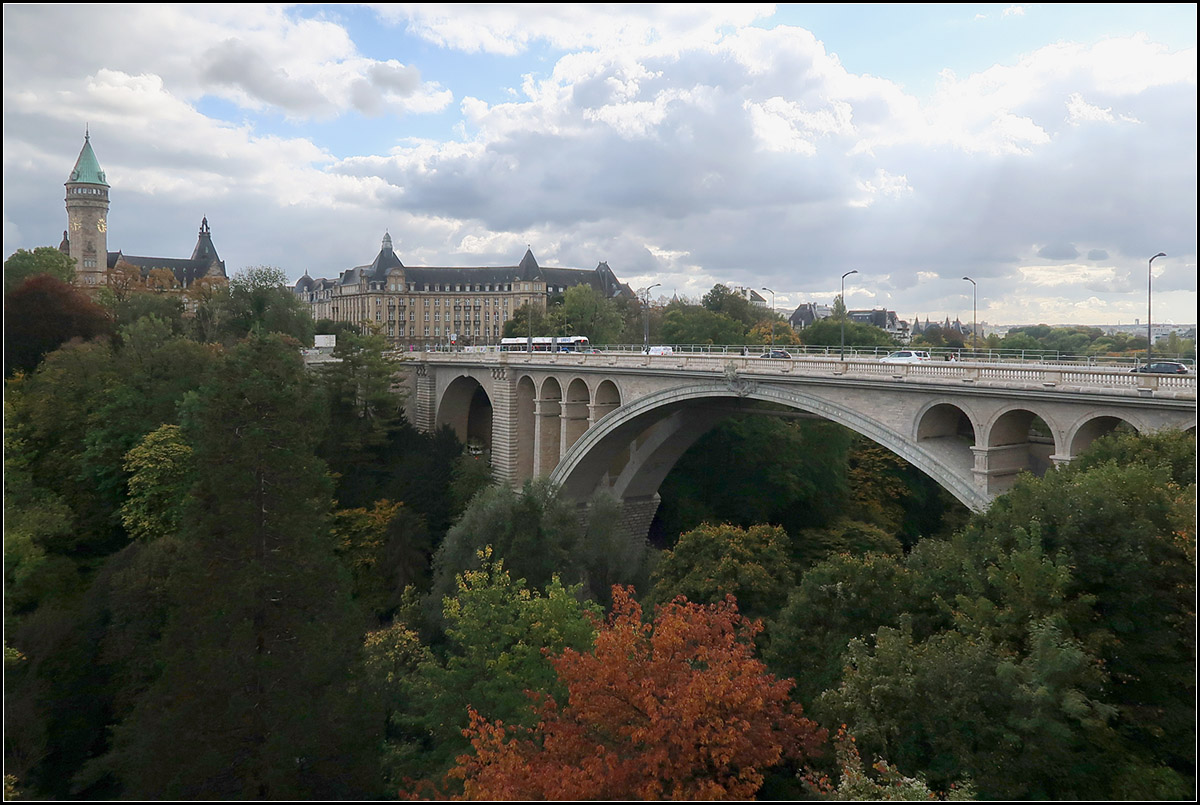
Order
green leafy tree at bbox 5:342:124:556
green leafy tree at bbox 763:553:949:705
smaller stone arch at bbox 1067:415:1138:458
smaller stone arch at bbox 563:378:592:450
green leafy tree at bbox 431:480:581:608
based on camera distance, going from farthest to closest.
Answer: smaller stone arch at bbox 563:378:592:450
green leafy tree at bbox 5:342:124:556
green leafy tree at bbox 431:480:581:608
smaller stone arch at bbox 1067:415:1138:458
green leafy tree at bbox 763:553:949:705

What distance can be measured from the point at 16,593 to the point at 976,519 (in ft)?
91.1

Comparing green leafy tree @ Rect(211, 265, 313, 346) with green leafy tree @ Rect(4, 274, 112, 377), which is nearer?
green leafy tree @ Rect(4, 274, 112, 377)

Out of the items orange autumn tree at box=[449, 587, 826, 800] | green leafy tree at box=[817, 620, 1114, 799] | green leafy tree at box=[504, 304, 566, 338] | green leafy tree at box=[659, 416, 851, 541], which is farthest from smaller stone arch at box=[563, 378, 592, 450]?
green leafy tree at box=[504, 304, 566, 338]

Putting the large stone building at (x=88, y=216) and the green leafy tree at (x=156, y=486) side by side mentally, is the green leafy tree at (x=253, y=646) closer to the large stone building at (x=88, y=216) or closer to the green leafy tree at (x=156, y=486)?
the green leafy tree at (x=156, y=486)

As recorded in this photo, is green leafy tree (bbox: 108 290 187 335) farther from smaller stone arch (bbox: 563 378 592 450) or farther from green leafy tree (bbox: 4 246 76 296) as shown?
smaller stone arch (bbox: 563 378 592 450)

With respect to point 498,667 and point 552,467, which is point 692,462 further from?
point 498,667

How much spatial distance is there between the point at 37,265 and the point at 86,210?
2015 inches

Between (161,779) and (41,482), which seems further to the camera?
(41,482)

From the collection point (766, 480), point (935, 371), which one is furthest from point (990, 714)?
point (766, 480)

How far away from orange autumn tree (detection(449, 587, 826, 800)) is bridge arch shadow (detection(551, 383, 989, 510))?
Answer: 1083cm

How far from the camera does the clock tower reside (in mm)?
96312

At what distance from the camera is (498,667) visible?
18.4m

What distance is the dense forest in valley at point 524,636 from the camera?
12320 millimetres

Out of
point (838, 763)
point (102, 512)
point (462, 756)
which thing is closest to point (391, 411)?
point (102, 512)
